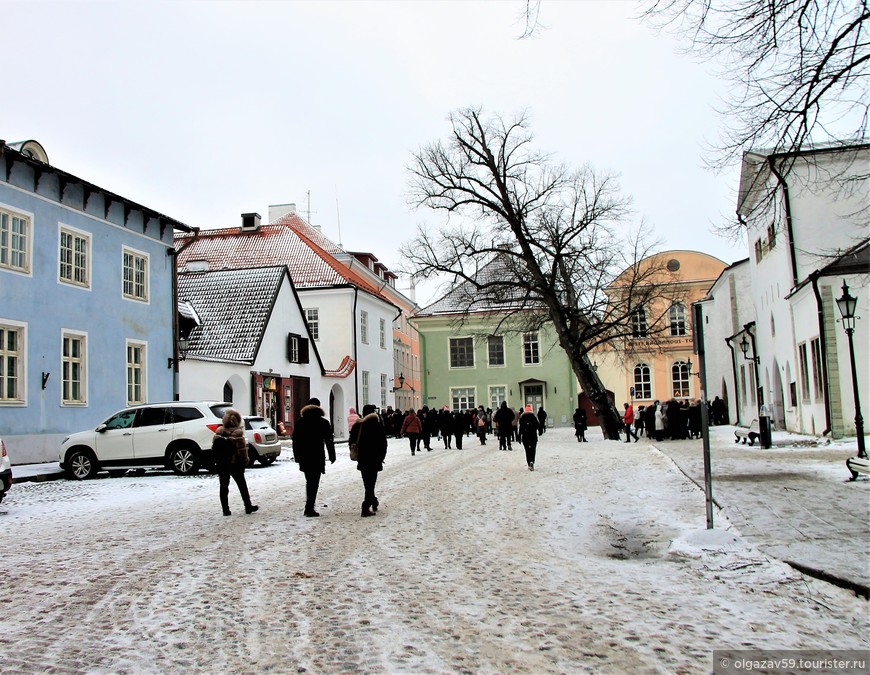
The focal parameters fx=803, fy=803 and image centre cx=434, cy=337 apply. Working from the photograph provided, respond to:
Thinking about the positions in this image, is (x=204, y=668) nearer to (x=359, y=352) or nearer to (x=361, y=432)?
(x=361, y=432)

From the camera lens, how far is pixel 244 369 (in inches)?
1210

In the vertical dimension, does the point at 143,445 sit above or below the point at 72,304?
below

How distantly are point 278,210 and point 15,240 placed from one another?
1707 inches

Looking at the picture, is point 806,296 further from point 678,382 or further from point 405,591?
point 678,382

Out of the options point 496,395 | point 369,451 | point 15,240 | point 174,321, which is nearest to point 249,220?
point 496,395

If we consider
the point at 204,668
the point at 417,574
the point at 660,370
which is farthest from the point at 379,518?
the point at 660,370

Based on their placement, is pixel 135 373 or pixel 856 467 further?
pixel 135 373

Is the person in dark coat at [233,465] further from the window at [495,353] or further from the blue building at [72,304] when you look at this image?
the window at [495,353]

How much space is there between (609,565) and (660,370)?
53512 mm

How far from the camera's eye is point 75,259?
2231 cm

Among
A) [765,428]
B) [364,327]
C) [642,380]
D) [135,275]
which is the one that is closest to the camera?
[765,428]

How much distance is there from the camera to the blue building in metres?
19.9

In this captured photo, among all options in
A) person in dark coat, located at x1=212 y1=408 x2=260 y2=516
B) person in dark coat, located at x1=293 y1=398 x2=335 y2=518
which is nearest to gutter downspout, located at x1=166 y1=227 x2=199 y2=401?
person in dark coat, located at x1=212 y1=408 x2=260 y2=516

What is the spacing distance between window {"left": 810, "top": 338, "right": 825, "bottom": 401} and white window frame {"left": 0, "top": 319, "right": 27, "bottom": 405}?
881 inches
